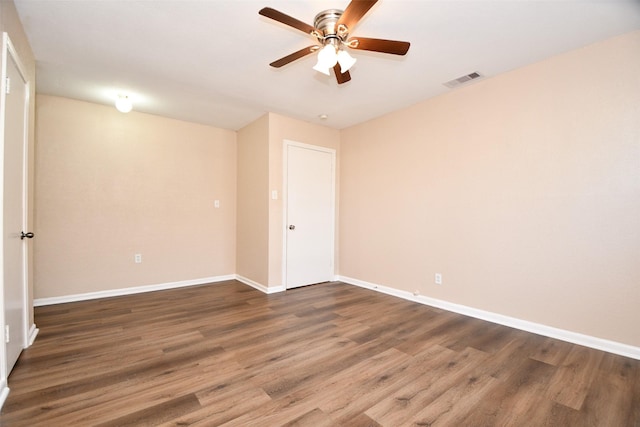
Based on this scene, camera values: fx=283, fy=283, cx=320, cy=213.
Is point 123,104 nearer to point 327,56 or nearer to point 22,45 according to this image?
point 22,45

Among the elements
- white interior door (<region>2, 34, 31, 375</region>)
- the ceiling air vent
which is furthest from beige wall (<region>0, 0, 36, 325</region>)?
the ceiling air vent

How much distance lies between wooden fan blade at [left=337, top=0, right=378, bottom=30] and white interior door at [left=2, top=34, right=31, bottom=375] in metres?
2.10

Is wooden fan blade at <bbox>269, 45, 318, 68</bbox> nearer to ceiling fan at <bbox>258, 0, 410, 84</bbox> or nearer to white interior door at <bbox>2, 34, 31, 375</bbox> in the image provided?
ceiling fan at <bbox>258, 0, 410, 84</bbox>

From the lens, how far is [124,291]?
3852 millimetres

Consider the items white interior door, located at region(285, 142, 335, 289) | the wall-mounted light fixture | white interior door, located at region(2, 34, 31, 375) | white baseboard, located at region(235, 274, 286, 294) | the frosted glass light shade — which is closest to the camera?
white interior door, located at region(2, 34, 31, 375)

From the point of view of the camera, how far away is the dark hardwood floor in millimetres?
1571

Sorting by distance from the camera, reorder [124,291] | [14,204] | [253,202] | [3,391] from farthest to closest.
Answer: [253,202], [124,291], [14,204], [3,391]

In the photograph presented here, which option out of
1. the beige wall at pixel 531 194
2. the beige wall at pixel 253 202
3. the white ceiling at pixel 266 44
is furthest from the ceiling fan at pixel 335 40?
the beige wall at pixel 253 202

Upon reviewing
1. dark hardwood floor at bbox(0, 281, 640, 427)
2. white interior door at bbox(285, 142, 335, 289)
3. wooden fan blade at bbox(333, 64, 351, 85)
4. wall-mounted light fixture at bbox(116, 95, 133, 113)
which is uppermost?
wall-mounted light fixture at bbox(116, 95, 133, 113)

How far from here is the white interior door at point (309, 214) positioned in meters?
4.20

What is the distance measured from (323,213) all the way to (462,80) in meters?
2.56

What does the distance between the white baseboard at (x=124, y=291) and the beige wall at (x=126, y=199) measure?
6 centimetres

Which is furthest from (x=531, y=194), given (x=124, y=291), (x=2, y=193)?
(x=124, y=291)

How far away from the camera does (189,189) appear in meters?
4.39
